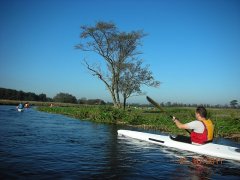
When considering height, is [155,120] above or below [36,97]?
below

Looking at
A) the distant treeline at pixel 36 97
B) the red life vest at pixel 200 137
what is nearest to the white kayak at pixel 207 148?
the red life vest at pixel 200 137

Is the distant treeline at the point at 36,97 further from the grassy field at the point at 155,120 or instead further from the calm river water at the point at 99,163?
the calm river water at the point at 99,163

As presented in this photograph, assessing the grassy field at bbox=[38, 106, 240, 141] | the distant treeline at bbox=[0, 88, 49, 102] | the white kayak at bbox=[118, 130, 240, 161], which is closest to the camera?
the white kayak at bbox=[118, 130, 240, 161]

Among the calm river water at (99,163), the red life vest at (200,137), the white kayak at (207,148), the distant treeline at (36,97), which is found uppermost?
the distant treeline at (36,97)

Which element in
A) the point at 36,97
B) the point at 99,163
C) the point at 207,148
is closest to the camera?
the point at 99,163

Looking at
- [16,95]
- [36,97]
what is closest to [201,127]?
[16,95]

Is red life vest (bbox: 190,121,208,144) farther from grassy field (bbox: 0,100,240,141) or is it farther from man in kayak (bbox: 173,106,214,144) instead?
grassy field (bbox: 0,100,240,141)

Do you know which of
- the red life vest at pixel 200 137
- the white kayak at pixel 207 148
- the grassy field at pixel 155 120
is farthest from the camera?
the grassy field at pixel 155 120

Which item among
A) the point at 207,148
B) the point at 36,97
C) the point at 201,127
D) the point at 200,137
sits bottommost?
the point at 207,148

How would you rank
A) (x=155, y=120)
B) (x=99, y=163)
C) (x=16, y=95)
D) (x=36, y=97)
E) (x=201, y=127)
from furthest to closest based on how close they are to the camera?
1. (x=36, y=97)
2. (x=16, y=95)
3. (x=155, y=120)
4. (x=201, y=127)
5. (x=99, y=163)

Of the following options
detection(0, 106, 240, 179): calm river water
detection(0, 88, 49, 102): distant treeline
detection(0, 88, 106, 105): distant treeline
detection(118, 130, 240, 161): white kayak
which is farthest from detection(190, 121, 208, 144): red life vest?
detection(0, 88, 49, 102): distant treeline

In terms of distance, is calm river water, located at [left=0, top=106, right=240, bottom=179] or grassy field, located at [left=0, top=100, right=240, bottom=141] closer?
calm river water, located at [left=0, top=106, right=240, bottom=179]

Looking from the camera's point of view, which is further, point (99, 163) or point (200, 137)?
point (200, 137)

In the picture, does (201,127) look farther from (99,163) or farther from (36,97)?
(36,97)
